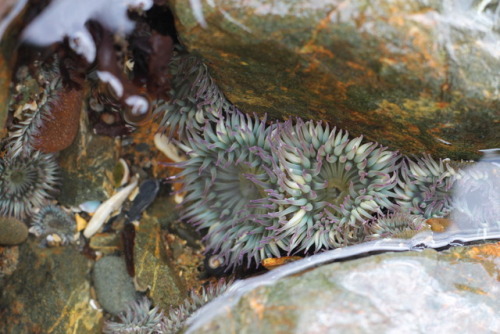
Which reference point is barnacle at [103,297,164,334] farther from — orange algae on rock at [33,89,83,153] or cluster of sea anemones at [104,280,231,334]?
orange algae on rock at [33,89,83,153]

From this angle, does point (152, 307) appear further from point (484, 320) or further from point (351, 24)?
point (351, 24)

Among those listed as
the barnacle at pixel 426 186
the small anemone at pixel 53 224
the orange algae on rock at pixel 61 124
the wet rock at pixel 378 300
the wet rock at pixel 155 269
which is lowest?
the wet rock at pixel 155 269

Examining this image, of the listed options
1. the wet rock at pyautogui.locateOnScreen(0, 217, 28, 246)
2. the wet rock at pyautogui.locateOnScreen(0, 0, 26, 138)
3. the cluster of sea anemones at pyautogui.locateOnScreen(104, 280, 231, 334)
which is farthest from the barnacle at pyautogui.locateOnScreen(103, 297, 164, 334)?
the wet rock at pyautogui.locateOnScreen(0, 0, 26, 138)

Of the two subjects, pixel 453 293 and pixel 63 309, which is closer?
pixel 453 293

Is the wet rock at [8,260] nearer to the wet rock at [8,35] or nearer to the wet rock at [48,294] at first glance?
the wet rock at [48,294]

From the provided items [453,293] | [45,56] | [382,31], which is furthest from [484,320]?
[45,56]

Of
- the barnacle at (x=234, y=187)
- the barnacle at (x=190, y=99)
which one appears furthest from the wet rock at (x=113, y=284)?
the barnacle at (x=190, y=99)
